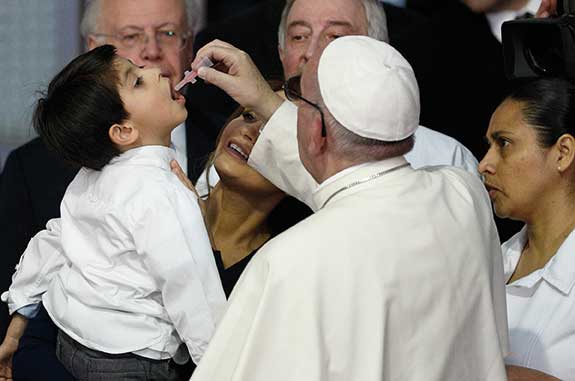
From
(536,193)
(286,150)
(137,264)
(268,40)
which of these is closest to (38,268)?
(137,264)

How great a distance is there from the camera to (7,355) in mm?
3449

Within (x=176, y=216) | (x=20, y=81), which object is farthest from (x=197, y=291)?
(x=20, y=81)

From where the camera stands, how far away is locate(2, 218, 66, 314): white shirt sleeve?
327cm

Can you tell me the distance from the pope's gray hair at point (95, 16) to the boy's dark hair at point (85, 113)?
46.7 inches

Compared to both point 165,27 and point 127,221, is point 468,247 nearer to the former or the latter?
point 127,221

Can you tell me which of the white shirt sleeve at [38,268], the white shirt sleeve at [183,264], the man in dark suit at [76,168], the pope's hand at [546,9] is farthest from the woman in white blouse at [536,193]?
the white shirt sleeve at [38,268]

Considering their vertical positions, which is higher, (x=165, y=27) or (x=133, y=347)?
(x=165, y=27)

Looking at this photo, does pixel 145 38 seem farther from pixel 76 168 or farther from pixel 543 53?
pixel 543 53

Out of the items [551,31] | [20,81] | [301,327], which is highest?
[551,31]

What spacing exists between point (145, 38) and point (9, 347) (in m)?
1.16

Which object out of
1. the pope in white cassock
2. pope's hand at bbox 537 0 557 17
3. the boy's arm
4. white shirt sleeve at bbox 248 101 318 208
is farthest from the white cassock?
pope's hand at bbox 537 0 557 17

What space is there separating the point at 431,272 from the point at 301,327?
28 cm

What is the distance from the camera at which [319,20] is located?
12.9 ft

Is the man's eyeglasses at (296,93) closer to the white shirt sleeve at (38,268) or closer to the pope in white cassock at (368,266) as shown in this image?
the pope in white cassock at (368,266)
